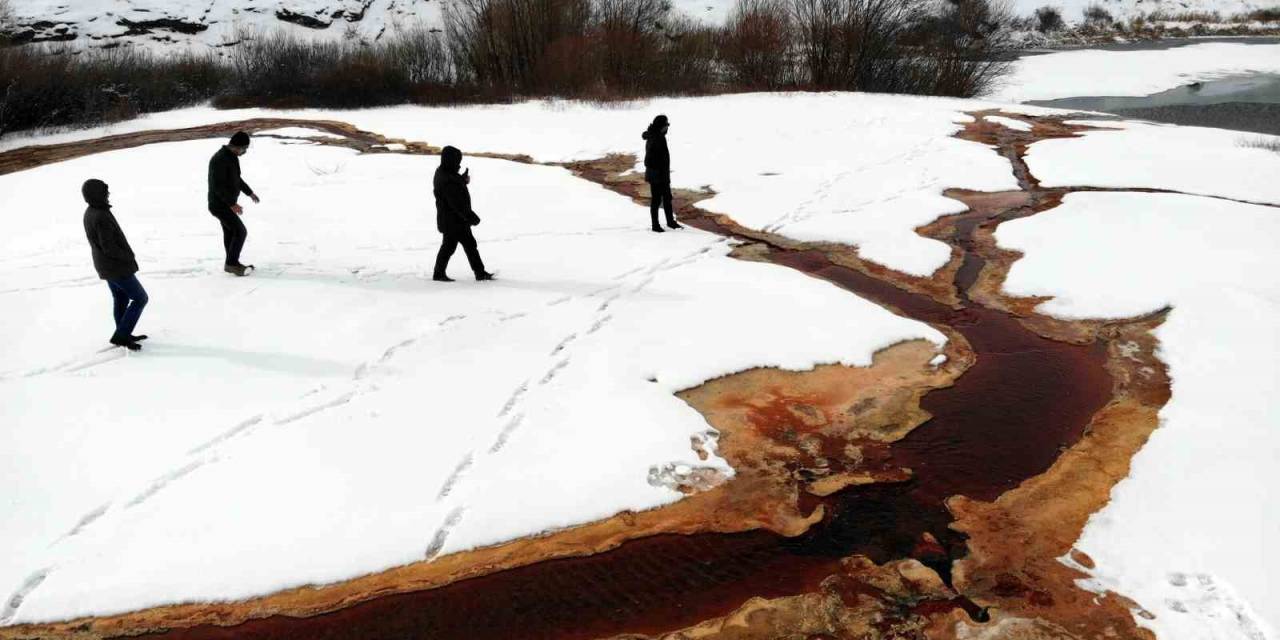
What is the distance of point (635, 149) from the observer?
52.2ft

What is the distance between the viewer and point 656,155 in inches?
348

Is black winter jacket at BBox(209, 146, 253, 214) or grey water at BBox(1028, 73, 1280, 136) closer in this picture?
black winter jacket at BBox(209, 146, 253, 214)

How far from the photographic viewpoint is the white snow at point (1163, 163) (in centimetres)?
1075

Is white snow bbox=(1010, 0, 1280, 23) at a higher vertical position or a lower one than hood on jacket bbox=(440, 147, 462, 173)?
higher

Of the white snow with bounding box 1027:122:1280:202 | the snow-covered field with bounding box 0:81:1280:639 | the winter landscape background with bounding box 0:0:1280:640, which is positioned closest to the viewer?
the winter landscape background with bounding box 0:0:1280:640

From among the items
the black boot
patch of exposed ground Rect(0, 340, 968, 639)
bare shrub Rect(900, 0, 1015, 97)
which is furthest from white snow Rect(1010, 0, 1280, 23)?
the black boot

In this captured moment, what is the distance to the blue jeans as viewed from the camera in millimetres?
5676

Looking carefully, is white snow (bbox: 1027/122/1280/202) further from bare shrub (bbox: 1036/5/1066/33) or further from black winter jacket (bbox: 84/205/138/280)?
bare shrub (bbox: 1036/5/1066/33)

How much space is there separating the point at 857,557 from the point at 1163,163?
11811 millimetres

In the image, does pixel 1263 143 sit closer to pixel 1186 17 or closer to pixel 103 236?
pixel 103 236

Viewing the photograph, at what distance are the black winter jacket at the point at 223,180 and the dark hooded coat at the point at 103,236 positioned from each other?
164 centimetres

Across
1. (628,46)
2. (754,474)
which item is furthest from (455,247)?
(628,46)

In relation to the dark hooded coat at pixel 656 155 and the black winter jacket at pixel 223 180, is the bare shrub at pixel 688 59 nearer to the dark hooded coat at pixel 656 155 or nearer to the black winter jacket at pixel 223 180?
the dark hooded coat at pixel 656 155

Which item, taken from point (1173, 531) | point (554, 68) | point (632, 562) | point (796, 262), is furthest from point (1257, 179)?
point (554, 68)
